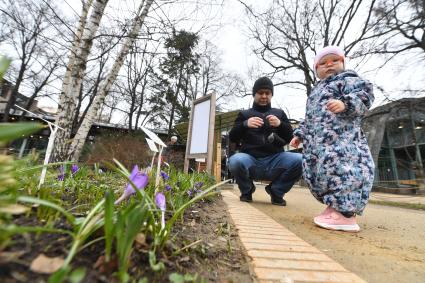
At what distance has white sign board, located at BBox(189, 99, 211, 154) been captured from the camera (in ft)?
18.9

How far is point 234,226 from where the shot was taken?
1.66 meters

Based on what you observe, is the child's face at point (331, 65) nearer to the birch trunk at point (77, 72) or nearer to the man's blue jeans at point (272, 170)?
the man's blue jeans at point (272, 170)

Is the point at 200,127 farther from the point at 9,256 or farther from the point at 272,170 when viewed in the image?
the point at 9,256

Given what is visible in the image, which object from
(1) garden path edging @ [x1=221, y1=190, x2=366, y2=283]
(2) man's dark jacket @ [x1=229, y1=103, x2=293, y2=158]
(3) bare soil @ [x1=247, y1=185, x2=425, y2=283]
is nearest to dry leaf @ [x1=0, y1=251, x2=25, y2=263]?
(1) garden path edging @ [x1=221, y1=190, x2=366, y2=283]

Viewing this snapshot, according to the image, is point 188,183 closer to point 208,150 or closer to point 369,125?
point 208,150

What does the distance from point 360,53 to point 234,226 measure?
1084 cm

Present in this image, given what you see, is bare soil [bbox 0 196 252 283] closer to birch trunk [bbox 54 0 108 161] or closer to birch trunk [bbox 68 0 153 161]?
birch trunk [bbox 54 0 108 161]

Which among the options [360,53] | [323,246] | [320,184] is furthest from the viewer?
[360,53]

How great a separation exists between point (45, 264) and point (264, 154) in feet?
10.2

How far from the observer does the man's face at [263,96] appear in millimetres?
3623

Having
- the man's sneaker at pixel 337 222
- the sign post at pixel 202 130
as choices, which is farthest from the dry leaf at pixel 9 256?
the sign post at pixel 202 130

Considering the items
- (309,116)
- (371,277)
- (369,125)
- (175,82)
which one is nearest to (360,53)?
(369,125)

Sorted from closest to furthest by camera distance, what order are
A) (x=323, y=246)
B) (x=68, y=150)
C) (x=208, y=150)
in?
1. (x=323, y=246)
2. (x=68, y=150)
3. (x=208, y=150)

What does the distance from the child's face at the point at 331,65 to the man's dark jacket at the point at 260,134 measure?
1.21 m
